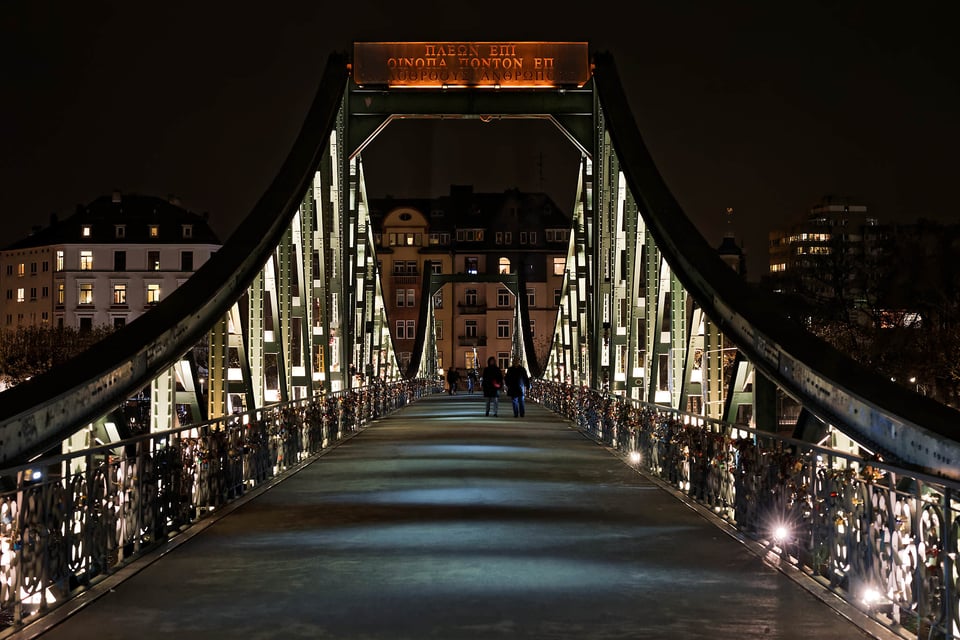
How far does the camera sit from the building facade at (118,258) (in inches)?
3652

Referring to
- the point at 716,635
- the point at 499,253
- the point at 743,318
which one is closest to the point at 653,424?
the point at 743,318

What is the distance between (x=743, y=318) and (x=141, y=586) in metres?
5.46

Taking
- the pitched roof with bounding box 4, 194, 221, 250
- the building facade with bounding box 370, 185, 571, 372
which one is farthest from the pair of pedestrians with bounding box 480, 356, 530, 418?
the pitched roof with bounding box 4, 194, 221, 250

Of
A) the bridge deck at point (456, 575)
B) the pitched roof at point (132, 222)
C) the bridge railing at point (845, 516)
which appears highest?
the pitched roof at point (132, 222)

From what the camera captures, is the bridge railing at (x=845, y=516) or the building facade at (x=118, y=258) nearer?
the bridge railing at (x=845, y=516)

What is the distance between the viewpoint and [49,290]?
95.2 m

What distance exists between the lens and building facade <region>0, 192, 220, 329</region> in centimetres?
9275

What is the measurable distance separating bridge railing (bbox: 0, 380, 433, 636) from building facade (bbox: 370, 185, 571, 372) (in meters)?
78.2

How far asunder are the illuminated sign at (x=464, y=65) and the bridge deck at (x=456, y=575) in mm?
12191

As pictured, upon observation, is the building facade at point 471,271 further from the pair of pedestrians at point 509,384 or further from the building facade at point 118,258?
the pair of pedestrians at point 509,384

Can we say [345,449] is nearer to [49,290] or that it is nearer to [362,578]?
[362,578]

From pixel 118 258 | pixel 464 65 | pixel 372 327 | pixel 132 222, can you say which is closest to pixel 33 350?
pixel 118 258

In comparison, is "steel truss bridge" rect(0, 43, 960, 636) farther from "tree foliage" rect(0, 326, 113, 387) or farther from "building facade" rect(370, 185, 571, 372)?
"building facade" rect(370, 185, 571, 372)

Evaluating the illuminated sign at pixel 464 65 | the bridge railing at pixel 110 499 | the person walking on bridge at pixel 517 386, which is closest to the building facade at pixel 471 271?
the person walking on bridge at pixel 517 386
